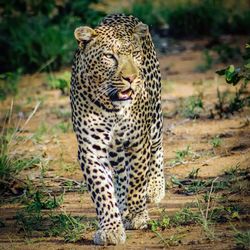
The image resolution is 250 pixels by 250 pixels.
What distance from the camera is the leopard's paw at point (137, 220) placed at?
22.6 ft

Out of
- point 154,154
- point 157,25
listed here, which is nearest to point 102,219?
point 154,154

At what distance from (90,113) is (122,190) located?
3.12 ft

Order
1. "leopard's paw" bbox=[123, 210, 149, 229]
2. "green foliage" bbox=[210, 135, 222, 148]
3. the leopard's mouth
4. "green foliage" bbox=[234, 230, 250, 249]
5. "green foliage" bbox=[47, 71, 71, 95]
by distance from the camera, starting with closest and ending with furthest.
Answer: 1. "green foliage" bbox=[234, 230, 250, 249]
2. the leopard's mouth
3. "leopard's paw" bbox=[123, 210, 149, 229]
4. "green foliage" bbox=[210, 135, 222, 148]
5. "green foliage" bbox=[47, 71, 71, 95]

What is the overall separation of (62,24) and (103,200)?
26.8 feet

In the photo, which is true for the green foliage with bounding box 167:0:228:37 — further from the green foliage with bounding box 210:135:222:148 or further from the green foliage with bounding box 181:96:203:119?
the green foliage with bounding box 210:135:222:148

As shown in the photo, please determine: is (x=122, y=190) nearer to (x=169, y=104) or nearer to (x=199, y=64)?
(x=169, y=104)

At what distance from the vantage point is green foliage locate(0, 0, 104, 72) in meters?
13.8

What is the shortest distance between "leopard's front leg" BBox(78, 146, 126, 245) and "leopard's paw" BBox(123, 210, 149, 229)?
0.30 m

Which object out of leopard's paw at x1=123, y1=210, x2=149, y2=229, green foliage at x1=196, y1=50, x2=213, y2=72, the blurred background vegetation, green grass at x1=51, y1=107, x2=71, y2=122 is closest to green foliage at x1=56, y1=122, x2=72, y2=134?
green grass at x1=51, y1=107, x2=71, y2=122

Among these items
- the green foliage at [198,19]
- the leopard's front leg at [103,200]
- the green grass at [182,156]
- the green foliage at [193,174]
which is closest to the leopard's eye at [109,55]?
the leopard's front leg at [103,200]

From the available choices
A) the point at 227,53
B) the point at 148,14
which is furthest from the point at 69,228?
the point at 148,14

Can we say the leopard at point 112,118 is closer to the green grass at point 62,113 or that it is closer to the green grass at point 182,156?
the green grass at point 182,156

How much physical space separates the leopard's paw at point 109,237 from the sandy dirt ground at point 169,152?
0.06m

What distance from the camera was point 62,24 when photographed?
14391 millimetres
